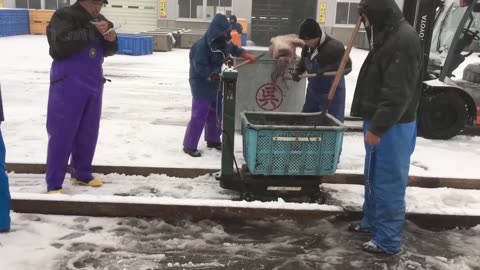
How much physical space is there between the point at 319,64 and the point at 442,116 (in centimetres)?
316

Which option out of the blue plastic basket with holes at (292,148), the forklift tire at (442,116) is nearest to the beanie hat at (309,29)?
the blue plastic basket with holes at (292,148)

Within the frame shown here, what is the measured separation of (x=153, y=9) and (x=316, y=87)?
2122cm

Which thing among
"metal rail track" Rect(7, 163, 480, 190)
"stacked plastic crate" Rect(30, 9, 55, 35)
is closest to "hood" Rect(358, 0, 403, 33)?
"metal rail track" Rect(7, 163, 480, 190)

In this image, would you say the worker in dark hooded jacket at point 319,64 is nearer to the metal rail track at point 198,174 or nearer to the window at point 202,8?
the metal rail track at point 198,174

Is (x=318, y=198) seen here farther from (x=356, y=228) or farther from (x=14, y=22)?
(x=14, y=22)

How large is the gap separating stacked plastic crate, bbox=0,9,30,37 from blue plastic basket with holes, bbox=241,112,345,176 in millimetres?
21709

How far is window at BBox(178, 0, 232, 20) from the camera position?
24.6 metres

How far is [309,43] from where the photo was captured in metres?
5.30

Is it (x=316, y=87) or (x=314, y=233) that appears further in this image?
(x=316, y=87)

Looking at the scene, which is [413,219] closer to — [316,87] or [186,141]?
[316,87]

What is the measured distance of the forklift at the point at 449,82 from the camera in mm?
6927

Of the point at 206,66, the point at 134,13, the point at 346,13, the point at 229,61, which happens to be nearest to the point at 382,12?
the point at 229,61

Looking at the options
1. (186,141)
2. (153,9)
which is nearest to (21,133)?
(186,141)

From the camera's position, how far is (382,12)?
11.0 ft
